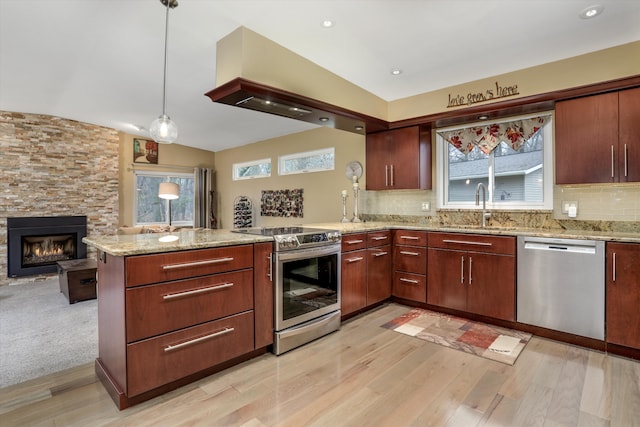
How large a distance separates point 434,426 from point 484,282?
1777 mm

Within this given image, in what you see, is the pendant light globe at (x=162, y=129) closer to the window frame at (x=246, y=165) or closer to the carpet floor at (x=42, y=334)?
the carpet floor at (x=42, y=334)

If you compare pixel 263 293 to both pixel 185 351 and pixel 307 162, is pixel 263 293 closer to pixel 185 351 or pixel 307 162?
pixel 185 351

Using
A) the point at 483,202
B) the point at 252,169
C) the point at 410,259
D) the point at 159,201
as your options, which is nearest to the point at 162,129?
the point at 410,259

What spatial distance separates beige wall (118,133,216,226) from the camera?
254 inches

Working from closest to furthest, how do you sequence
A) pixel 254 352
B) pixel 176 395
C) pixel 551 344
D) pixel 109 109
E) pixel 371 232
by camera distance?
pixel 176 395, pixel 254 352, pixel 551 344, pixel 371 232, pixel 109 109

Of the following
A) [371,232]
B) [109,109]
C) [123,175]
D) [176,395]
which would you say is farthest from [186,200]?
[176,395]

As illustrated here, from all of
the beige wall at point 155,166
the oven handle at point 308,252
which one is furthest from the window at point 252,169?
the oven handle at point 308,252

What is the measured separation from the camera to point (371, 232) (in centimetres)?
350

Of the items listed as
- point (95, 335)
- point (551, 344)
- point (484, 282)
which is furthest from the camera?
point (484, 282)

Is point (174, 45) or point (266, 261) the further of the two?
point (174, 45)

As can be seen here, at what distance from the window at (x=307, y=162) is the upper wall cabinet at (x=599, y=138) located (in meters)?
3.05

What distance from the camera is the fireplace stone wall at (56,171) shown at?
503 centimetres

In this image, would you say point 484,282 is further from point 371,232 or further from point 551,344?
point 371,232

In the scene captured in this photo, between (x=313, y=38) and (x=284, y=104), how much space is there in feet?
1.98
